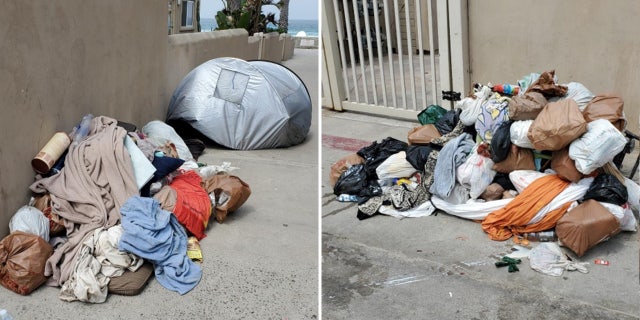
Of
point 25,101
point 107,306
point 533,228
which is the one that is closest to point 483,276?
point 533,228

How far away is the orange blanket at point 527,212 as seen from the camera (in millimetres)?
4449

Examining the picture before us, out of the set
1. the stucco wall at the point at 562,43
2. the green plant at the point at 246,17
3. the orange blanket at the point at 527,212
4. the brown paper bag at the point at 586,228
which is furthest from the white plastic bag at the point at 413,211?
the green plant at the point at 246,17

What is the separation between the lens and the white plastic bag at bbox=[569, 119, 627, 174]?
4.25 meters

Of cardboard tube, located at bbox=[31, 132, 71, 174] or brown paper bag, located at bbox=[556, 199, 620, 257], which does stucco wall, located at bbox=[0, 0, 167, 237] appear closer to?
cardboard tube, located at bbox=[31, 132, 71, 174]

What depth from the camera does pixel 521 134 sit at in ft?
15.3

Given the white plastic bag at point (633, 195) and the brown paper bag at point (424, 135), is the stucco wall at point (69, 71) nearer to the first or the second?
the brown paper bag at point (424, 135)

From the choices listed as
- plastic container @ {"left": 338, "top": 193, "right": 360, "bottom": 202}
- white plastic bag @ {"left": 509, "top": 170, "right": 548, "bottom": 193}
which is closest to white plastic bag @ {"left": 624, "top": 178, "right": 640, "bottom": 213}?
white plastic bag @ {"left": 509, "top": 170, "right": 548, "bottom": 193}

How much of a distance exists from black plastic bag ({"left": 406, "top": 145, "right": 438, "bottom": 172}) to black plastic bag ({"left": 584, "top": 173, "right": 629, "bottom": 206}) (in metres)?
1.32

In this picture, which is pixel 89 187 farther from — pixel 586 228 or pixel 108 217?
pixel 586 228

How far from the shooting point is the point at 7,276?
3855 millimetres

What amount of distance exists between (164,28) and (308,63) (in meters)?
12.6

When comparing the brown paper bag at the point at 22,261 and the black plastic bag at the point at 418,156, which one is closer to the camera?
the brown paper bag at the point at 22,261

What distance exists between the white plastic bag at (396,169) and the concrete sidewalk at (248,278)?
676mm

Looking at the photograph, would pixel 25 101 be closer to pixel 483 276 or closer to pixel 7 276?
pixel 7 276
